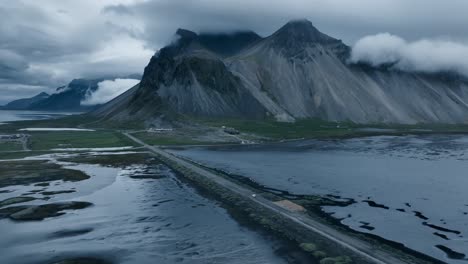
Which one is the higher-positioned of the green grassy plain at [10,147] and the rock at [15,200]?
the green grassy plain at [10,147]

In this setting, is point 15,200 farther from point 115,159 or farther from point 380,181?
point 380,181

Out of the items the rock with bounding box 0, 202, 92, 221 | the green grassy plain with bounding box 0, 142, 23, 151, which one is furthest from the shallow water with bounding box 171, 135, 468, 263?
the green grassy plain with bounding box 0, 142, 23, 151

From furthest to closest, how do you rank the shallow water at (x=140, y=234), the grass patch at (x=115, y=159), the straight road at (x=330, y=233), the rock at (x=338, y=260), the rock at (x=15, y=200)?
the grass patch at (x=115, y=159)
the rock at (x=15, y=200)
the shallow water at (x=140, y=234)
the straight road at (x=330, y=233)
the rock at (x=338, y=260)

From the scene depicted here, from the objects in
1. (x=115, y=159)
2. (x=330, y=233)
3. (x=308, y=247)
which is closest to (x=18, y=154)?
(x=115, y=159)

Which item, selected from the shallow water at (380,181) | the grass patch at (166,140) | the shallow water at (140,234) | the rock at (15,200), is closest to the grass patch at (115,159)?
the shallow water at (380,181)

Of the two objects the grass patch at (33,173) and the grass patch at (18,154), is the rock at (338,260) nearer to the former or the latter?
the grass patch at (33,173)

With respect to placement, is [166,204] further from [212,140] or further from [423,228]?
[212,140]
